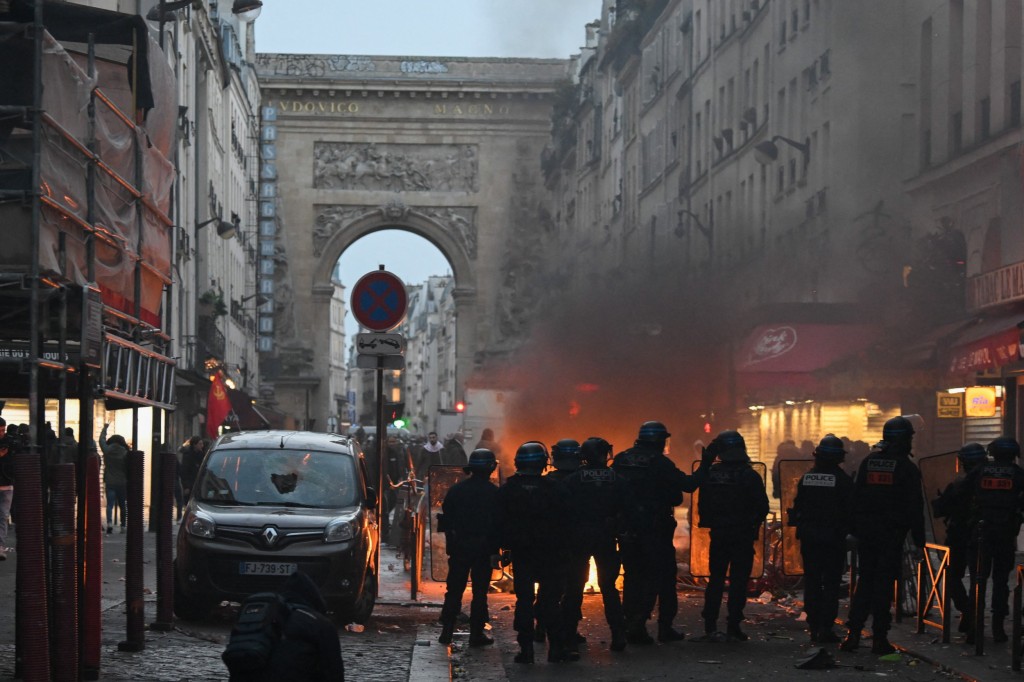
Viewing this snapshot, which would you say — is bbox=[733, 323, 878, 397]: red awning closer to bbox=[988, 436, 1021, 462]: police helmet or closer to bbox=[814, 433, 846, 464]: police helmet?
bbox=[814, 433, 846, 464]: police helmet

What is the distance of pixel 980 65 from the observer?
24.4 m

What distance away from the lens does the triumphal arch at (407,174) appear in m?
69.1

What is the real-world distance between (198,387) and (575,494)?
30522 mm

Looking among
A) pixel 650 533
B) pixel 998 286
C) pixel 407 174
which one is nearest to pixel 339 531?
pixel 650 533

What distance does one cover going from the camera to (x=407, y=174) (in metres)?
70.6

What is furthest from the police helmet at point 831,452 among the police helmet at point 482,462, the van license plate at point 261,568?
the van license plate at point 261,568

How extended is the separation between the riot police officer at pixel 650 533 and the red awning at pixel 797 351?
1378 cm

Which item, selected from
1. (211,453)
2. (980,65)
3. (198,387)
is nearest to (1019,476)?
Answer: (211,453)

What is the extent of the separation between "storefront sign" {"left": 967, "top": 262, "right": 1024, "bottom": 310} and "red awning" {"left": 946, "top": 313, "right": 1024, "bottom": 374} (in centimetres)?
22

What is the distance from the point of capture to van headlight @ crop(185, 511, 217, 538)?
43.8ft

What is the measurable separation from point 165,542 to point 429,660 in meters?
1.98

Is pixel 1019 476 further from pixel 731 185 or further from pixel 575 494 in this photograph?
pixel 731 185

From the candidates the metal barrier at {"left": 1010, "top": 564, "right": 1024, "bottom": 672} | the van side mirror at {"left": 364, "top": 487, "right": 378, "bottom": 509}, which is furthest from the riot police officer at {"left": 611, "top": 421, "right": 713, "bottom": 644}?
the metal barrier at {"left": 1010, "top": 564, "right": 1024, "bottom": 672}

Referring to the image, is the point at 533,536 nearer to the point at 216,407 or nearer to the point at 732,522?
the point at 732,522
